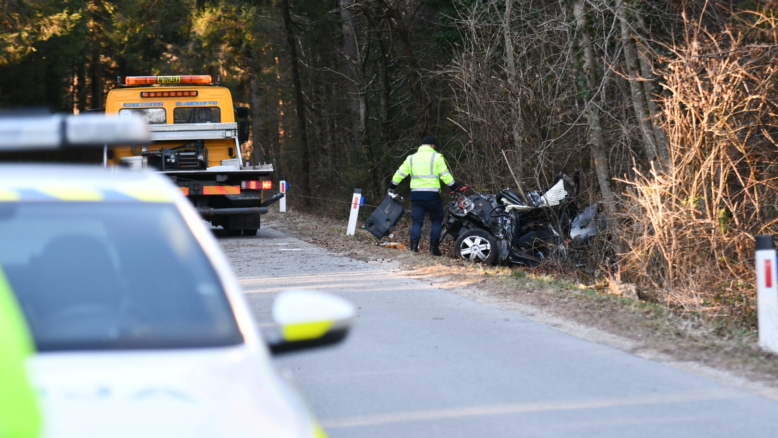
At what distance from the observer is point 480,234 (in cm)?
1388

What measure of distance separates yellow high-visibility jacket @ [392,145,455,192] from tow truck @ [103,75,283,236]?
4.25 metres

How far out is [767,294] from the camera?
680cm

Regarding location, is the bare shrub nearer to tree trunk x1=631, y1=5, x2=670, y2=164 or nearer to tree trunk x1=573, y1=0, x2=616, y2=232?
tree trunk x1=631, y1=5, x2=670, y2=164

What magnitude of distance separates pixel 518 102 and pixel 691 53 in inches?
244

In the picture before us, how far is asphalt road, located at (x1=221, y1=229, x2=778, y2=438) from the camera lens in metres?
5.02

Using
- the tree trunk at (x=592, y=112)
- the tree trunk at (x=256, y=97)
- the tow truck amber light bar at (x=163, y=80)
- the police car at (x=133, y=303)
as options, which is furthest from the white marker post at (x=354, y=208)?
the tree trunk at (x=256, y=97)

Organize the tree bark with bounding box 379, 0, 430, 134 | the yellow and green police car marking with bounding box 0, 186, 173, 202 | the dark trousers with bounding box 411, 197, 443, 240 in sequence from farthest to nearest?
the tree bark with bounding box 379, 0, 430, 134, the dark trousers with bounding box 411, 197, 443, 240, the yellow and green police car marking with bounding box 0, 186, 173, 202

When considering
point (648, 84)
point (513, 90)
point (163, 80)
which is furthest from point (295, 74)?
point (648, 84)

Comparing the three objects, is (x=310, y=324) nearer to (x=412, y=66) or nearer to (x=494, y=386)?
(x=494, y=386)

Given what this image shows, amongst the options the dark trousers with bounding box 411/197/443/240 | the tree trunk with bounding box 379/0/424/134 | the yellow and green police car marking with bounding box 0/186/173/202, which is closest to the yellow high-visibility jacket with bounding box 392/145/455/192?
the dark trousers with bounding box 411/197/443/240

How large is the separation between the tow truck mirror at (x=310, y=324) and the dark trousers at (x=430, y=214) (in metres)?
11.8

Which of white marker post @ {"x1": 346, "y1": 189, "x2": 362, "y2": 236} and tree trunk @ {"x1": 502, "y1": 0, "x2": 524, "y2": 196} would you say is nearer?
tree trunk @ {"x1": 502, "y1": 0, "x2": 524, "y2": 196}

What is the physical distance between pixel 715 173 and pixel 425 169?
5.60m

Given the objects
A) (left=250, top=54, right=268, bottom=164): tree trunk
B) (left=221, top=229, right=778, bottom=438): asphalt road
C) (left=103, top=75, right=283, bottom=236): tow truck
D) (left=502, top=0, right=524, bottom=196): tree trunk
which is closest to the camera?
(left=221, top=229, right=778, bottom=438): asphalt road
